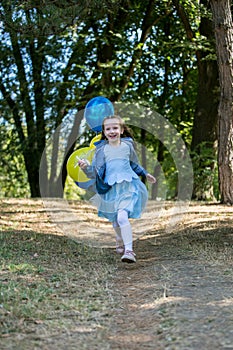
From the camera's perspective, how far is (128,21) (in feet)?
48.1

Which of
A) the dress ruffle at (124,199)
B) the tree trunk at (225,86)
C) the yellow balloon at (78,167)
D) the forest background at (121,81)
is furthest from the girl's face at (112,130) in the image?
A: the forest background at (121,81)

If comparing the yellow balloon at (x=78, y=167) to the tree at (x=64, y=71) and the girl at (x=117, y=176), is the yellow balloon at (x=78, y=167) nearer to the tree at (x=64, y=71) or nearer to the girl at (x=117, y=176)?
the girl at (x=117, y=176)

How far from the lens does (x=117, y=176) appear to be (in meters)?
5.71

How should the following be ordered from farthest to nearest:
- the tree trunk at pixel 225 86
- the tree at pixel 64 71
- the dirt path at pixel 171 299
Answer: the tree at pixel 64 71 < the tree trunk at pixel 225 86 < the dirt path at pixel 171 299

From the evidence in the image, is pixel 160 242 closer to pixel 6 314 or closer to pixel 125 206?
pixel 125 206

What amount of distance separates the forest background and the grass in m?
5.80

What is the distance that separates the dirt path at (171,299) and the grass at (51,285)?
0.12m

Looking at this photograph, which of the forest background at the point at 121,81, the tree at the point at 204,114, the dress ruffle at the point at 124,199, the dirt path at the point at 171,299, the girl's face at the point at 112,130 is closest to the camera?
the dirt path at the point at 171,299

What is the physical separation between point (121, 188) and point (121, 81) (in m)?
9.24

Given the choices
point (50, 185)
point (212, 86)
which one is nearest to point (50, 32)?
point (212, 86)

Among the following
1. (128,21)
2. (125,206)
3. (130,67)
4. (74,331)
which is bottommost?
(74,331)

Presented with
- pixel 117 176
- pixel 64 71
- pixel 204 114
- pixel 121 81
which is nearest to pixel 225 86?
pixel 204 114

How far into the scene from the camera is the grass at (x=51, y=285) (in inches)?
138

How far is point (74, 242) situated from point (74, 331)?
3584 mm
